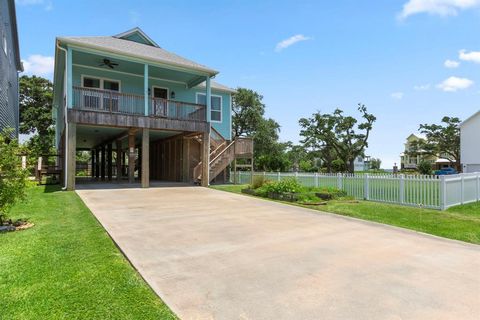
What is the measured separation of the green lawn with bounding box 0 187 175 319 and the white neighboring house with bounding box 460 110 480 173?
104 feet

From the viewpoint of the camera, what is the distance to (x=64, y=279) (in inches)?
138

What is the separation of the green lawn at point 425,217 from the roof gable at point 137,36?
1545cm

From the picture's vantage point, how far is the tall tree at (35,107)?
4041 cm

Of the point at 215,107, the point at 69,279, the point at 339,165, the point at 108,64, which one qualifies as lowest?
the point at 69,279

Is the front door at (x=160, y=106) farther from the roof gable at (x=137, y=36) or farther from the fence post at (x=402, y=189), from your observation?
the fence post at (x=402, y=189)

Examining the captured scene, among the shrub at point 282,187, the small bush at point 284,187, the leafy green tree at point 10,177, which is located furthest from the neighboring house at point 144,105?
the leafy green tree at point 10,177

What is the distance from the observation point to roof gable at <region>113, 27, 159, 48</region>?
18.5 m

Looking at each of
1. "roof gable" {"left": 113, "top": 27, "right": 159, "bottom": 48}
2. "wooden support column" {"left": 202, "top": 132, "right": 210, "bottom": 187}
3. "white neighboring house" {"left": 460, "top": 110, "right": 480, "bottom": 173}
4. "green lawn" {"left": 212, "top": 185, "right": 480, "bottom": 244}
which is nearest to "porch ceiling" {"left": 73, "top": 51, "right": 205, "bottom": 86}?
"roof gable" {"left": 113, "top": 27, "right": 159, "bottom": 48}

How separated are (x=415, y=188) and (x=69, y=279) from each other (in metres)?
10.2

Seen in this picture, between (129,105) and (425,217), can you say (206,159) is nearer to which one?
(129,105)

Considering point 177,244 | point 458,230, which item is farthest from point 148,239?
point 458,230

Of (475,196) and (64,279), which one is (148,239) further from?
(475,196)

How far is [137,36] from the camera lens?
19000mm

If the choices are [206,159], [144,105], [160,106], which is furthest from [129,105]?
[206,159]
